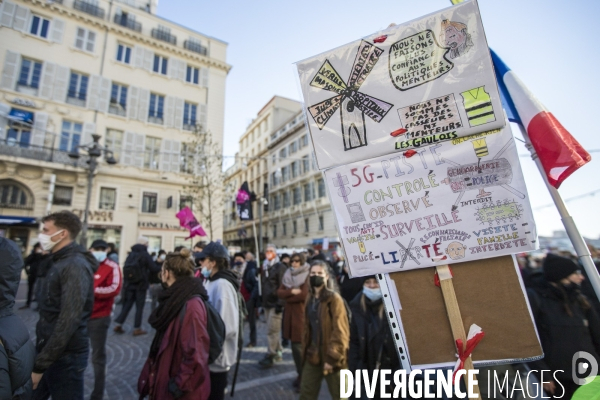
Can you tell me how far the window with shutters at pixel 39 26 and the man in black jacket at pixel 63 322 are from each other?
22.4m

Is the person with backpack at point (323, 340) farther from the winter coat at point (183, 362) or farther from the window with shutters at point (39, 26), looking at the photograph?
the window with shutters at point (39, 26)

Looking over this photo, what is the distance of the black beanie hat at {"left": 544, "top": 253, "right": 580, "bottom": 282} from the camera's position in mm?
2908

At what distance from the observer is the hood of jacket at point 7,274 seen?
170 centimetres

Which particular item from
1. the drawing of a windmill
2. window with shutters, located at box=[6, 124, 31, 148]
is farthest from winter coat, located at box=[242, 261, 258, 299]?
window with shutters, located at box=[6, 124, 31, 148]

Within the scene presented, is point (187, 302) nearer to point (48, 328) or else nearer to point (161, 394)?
point (161, 394)

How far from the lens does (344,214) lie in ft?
6.17

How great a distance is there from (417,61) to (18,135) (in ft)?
72.1

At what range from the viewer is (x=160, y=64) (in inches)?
859

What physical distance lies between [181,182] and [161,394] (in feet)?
65.2

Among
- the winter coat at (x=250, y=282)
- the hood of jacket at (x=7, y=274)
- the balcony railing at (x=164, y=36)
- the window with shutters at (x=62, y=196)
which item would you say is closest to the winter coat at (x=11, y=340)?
the hood of jacket at (x=7, y=274)

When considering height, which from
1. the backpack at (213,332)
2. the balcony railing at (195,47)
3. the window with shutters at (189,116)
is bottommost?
the backpack at (213,332)

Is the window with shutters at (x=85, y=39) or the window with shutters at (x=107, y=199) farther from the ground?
the window with shutters at (x=85, y=39)

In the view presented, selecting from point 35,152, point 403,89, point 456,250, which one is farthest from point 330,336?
point 35,152

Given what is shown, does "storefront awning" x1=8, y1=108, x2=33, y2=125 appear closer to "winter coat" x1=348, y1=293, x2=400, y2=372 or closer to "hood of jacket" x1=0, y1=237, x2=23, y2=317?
"hood of jacket" x1=0, y1=237, x2=23, y2=317
